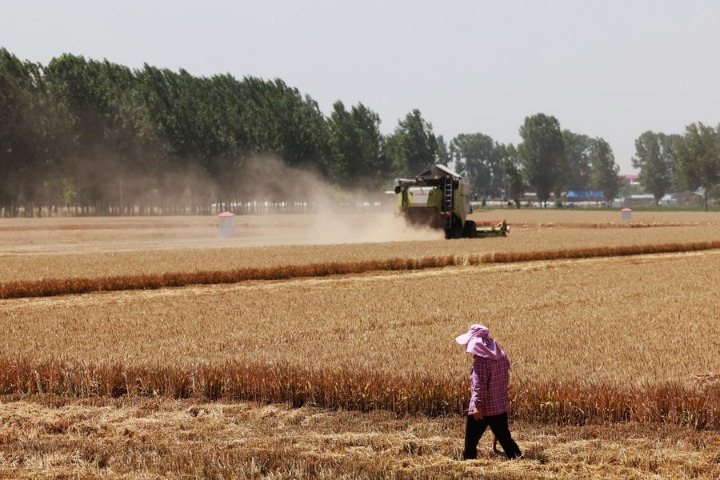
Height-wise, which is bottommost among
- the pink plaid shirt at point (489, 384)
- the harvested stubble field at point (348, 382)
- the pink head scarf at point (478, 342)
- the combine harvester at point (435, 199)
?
the harvested stubble field at point (348, 382)

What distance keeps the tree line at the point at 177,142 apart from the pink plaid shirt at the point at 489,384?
78.5 m

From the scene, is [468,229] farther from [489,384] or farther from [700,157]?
[700,157]

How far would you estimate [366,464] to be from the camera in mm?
9258

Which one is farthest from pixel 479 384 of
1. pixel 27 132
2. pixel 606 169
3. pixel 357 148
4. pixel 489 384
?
pixel 606 169

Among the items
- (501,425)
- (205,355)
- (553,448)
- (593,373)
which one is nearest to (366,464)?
(501,425)

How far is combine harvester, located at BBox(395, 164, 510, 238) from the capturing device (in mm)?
45469

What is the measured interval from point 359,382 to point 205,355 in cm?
358

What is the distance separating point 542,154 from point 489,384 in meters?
157

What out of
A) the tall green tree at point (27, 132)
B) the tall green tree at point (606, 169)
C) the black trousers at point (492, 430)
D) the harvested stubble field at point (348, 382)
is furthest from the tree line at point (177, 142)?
the black trousers at point (492, 430)

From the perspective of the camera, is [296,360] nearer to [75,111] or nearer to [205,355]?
[205,355]

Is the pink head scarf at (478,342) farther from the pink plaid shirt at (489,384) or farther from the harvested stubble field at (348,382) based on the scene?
the harvested stubble field at (348,382)

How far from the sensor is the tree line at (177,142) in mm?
84062

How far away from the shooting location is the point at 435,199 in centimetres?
Result: 4544

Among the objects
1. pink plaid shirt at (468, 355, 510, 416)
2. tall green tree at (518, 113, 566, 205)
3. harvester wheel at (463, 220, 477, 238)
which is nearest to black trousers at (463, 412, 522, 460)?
pink plaid shirt at (468, 355, 510, 416)
